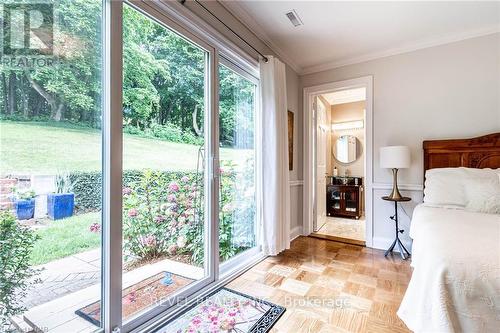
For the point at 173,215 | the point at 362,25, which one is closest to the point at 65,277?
the point at 173,215

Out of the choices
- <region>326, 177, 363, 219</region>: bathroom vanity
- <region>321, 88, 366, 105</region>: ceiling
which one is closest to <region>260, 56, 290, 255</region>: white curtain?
<region>321, 88, 366, 105</region>: ceiling

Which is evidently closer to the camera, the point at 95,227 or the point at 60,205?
the point at 60,205

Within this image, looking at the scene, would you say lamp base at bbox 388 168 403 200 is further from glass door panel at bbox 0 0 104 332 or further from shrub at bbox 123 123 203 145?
glass door panel at bbox 0 0 104 332

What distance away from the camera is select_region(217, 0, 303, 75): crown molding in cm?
216

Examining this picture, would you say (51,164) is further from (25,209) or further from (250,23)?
(250,23)

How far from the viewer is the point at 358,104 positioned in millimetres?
5277

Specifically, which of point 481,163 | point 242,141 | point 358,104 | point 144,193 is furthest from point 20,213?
point 358,104

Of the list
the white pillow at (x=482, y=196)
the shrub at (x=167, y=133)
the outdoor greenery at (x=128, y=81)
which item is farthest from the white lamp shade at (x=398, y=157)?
the shrub at (x=167, y=133)

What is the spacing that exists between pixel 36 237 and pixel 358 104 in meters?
5.74

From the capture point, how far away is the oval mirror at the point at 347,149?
5340 mm

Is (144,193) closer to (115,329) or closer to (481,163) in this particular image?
(115,329)

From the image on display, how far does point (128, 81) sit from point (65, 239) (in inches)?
40.0

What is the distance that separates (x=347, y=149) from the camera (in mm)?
5398

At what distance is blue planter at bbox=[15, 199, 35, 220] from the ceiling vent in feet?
8.29
